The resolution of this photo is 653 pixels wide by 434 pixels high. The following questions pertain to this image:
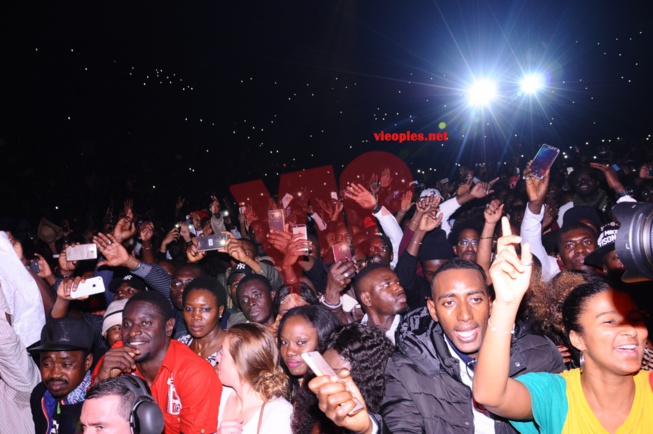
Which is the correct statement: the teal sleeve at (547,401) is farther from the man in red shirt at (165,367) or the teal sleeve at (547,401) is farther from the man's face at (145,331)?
the man's face at (145,331)

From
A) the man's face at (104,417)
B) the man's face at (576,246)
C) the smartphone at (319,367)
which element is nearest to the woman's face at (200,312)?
the man's face at (104,417)

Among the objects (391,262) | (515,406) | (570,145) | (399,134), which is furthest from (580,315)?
(399,134)

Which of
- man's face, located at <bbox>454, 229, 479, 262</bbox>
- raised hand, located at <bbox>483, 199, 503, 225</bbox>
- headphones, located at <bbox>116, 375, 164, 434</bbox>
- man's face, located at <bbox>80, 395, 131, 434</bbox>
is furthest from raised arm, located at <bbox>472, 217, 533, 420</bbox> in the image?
man's face, located at <bbox>454, 229, 479, 262</bbox>

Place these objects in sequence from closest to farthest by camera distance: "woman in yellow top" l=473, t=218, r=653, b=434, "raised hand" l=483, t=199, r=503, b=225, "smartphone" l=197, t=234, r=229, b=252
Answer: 1. "woman in yellow top" l=473, t=218, r=653, b=434
2. "raised hand" l=483, t=199, r=503, b=225
3. "smartphone" l=197, t=234, r=229, b=252

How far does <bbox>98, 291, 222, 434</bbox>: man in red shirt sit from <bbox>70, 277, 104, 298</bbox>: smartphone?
51 centimetres

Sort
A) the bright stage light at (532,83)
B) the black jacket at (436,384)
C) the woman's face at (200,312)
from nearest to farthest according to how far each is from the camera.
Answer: the black jacket at (436,384) < the woman's face at (200,312) < the bright stage light at (532,83)

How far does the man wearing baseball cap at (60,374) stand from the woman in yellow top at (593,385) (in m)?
2.61

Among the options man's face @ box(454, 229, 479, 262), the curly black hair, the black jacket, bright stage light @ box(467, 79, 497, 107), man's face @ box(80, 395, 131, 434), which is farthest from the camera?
bright stage light @ box(467, 79, 497, 107)

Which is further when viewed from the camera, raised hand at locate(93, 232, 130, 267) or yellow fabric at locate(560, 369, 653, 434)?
raised hand at locate(93, 232, 130, 267)

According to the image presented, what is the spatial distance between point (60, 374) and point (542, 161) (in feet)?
13.3

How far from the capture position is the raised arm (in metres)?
1.63

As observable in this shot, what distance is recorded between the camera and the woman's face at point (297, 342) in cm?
288

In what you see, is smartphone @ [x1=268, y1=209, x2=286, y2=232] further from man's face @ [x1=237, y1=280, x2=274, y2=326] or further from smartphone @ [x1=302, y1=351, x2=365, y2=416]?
smartphone @ [x1=302, y1=351, x2=365, y2=416]

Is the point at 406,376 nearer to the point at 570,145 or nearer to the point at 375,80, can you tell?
the point at 570,145
